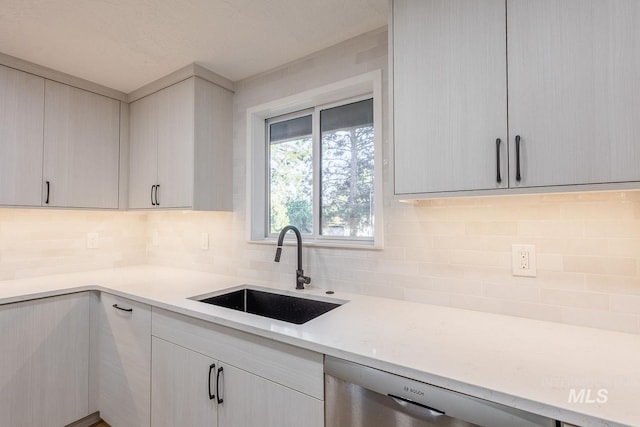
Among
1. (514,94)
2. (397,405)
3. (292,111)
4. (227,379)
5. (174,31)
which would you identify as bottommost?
(227,379)

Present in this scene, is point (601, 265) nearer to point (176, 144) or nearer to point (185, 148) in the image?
point (185, 148)

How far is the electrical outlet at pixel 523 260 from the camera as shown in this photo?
1.30 m

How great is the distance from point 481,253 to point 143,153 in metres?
2.29

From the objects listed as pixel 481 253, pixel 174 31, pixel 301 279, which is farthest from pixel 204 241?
pixel 481 253

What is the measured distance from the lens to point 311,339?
42.8 inches

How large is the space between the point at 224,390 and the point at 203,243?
1.25 metres

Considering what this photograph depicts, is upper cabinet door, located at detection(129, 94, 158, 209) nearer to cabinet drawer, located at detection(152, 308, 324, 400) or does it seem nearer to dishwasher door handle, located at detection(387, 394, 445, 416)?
cabinet drawer, located at detection(152, 308, 324, 400)

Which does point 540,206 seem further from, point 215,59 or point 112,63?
point 112,63

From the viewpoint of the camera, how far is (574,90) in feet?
3.23

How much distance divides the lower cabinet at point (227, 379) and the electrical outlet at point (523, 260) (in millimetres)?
882

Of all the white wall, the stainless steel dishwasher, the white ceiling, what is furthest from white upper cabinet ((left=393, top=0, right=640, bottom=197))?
the stainless steel dishwasher

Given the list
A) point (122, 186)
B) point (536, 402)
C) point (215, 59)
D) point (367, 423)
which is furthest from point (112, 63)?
point (536, 402)

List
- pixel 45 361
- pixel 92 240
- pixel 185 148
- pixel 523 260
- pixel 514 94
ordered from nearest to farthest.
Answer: pixel 514 94, pixel 523 260, pixel 45 361, pixel 185 148, pixel 92 240

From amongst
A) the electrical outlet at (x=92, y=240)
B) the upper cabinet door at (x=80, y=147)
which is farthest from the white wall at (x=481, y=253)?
the electrical outlet at (x=92, y=240)
